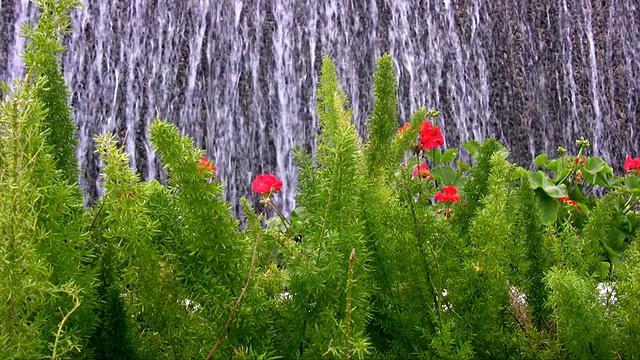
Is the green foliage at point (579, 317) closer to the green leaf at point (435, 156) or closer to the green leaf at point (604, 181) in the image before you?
the green leaf at point (435, 156)

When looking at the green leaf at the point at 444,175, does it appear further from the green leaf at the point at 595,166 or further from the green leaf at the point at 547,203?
the green leaf at the point at 595,166

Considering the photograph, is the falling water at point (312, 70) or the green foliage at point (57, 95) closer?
the green foliage at point (57, 95)

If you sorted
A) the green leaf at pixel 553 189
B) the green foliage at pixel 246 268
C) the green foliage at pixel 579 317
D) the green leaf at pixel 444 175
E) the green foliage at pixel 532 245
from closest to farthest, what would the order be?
the green foliage at pixel 246 268 → the green foliage at pixel 579 317 → the green foliage at pixel 532 245 → the green leaf at pixel 553 189 → the green leaf at pixel 444 175

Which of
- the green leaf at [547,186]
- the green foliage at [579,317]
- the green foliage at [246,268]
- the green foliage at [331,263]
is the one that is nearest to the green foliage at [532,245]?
the green foliage at [246,268]

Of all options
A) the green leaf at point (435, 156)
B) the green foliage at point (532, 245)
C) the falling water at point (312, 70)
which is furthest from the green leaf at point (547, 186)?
the green foliage at point (532, 245)

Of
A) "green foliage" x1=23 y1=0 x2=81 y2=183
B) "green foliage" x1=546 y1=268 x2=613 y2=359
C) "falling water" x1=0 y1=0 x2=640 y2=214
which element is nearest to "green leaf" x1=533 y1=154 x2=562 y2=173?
"falling water" x1=0 y1=0 x2=640 y2=214

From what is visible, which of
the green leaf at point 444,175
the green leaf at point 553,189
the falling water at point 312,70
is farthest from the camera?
the falling water at point 312,70

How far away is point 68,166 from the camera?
0.68 m

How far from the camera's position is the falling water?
4.76 meters

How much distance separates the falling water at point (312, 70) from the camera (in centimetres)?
476

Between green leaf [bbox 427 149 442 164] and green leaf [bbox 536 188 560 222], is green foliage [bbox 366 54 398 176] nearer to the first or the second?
green leaf [bbox 536 188 560 222]

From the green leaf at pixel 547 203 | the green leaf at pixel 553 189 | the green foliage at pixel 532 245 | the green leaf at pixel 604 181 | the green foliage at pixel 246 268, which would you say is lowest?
the green leaf at pixel 604 181

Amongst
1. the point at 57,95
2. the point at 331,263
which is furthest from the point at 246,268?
the point at 57,95

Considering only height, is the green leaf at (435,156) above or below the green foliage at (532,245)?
below
